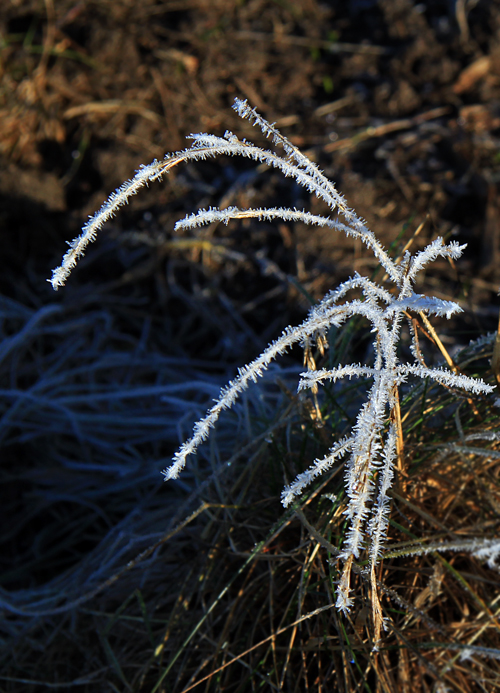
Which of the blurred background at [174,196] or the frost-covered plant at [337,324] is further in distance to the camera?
the blurred background at [174,196]

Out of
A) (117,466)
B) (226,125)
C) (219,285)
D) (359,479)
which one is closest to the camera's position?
(359,479)

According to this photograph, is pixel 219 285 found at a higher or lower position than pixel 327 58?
lower

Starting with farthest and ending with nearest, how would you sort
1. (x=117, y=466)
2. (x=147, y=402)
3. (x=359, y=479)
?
(x=147, y=402), (x=117, y=466), (x=359, y=479)

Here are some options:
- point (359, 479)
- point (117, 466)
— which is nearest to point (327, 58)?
point (117, 466)

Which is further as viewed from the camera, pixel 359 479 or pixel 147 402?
pixel 147 402

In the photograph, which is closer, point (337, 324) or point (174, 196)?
point (337, 324)

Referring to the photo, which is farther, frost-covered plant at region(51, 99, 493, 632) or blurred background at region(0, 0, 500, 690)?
blurred background at region(0, 0, 500, 690)

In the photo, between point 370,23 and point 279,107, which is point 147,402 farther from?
point 370,23

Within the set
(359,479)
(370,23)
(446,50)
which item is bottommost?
(359,479)
